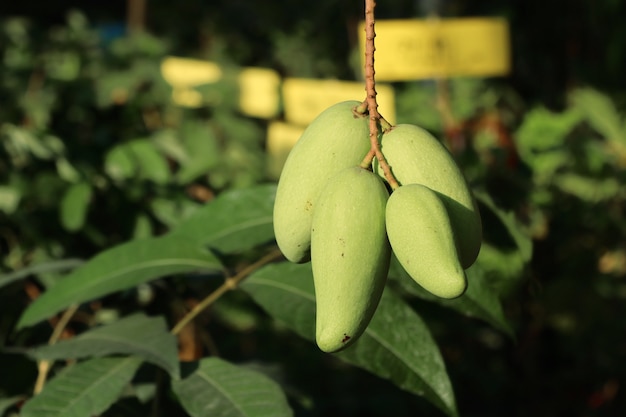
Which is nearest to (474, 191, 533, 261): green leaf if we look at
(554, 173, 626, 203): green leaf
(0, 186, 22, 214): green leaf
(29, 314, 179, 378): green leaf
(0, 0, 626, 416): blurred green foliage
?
(0, 0, 626, 416): blurred green foliage

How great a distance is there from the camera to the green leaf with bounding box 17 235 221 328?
0.92 m

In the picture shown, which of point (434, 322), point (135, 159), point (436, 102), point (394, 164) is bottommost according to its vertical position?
point (434, 322)

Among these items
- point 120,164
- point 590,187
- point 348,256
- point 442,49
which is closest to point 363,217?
point 348,256

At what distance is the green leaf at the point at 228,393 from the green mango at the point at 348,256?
0.25 meters

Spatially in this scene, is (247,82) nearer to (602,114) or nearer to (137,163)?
(137,163)

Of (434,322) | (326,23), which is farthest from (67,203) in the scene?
(326,23)

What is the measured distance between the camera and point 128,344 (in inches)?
33.2

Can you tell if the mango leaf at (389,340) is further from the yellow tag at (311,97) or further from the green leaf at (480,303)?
the yellow tag at (311,97)

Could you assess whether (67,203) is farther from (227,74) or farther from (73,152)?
(227,74)

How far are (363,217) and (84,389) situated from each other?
0.38 m

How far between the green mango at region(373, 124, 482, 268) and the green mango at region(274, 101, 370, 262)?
0.03 metres

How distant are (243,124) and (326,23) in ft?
4.46

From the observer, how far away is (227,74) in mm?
2168

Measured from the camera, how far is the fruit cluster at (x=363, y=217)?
55 centimetres
